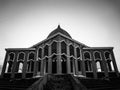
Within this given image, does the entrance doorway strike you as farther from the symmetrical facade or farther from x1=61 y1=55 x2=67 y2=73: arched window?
x1=61 y1=55 x2=67 y2=73: arched window

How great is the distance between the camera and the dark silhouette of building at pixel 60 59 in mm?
19219

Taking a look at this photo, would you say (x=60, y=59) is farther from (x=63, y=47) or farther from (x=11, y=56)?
(x=11, y=56)

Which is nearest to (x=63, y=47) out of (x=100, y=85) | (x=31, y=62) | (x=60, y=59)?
(x=60, y=59)

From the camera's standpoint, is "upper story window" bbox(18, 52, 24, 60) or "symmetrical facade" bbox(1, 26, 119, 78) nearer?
"symmetrical facade" bbox(1, 26, 119, 78)

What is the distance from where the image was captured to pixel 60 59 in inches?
733

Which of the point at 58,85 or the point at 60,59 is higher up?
the point at 60,59

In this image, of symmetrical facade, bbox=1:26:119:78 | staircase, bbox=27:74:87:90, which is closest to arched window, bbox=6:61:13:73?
symmetrical facade, bbox=1:26:119:78

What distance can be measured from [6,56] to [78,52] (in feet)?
49.8

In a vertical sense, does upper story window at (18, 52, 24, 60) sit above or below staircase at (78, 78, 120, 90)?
above

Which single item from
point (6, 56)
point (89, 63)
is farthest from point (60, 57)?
point (6, 56)

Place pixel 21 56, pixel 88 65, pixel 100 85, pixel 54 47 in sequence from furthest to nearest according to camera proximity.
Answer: pixel 21 56, pixel 88 65, pixel 54 47, pixel 100 85

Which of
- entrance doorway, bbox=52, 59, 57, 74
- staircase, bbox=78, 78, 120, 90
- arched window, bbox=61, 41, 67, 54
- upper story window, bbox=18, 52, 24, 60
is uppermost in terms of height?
arched window, bbox=61, 41, 67, 54

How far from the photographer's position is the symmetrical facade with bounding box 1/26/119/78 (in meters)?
19.3

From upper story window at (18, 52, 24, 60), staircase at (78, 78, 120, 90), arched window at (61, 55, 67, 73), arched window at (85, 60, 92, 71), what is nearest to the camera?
staircase at (78, 78, 120, 90)
